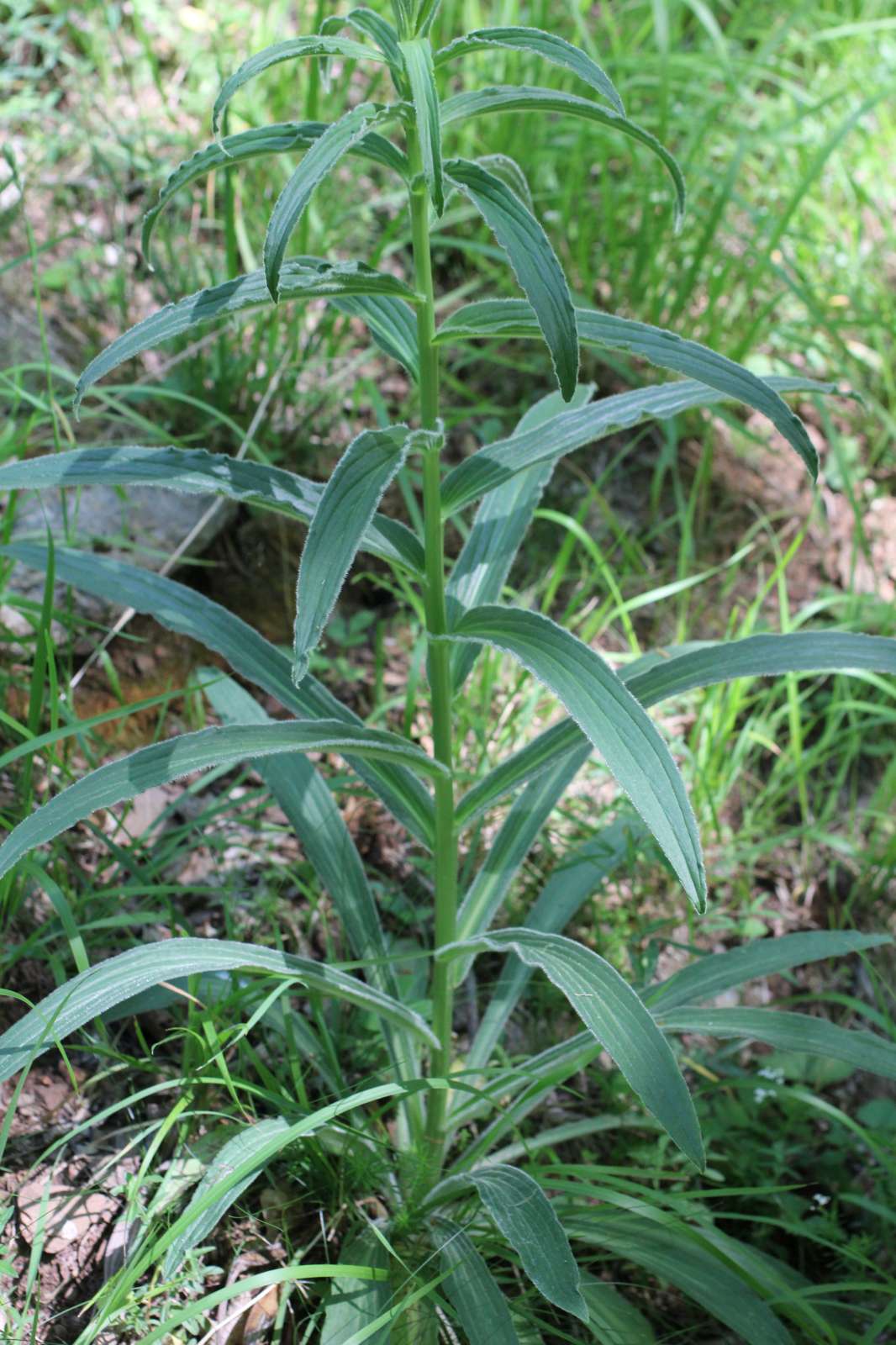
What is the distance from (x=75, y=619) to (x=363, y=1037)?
0.84 metres

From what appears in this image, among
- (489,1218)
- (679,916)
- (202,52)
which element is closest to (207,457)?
(489,1218)

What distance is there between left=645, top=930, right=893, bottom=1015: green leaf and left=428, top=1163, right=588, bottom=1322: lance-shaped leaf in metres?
0.32

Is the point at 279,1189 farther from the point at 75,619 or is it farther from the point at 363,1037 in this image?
the point at 75,619

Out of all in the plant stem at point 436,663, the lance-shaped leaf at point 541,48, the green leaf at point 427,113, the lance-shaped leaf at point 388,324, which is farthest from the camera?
the lance-shaped leaf at point 388,324

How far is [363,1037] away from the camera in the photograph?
1.71 m

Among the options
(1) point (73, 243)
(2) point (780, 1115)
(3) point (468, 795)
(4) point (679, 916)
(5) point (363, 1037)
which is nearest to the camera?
(3) point (468, 795)

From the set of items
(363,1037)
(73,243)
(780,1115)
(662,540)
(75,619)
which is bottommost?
(363,1037)

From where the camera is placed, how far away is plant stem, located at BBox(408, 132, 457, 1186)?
47.7 inches

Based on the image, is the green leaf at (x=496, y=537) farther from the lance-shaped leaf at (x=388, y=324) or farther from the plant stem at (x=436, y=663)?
the lance-shaped leaf at (x=388, y=324)

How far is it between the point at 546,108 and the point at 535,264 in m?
0.24

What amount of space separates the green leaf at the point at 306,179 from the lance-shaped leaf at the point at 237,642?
546mm

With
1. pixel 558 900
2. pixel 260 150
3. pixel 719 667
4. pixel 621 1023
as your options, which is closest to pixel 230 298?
pixel 260 150

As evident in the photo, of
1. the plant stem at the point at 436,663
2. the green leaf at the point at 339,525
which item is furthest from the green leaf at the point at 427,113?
the green leaf at the point at 339,525

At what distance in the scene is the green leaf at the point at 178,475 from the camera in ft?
4.17
